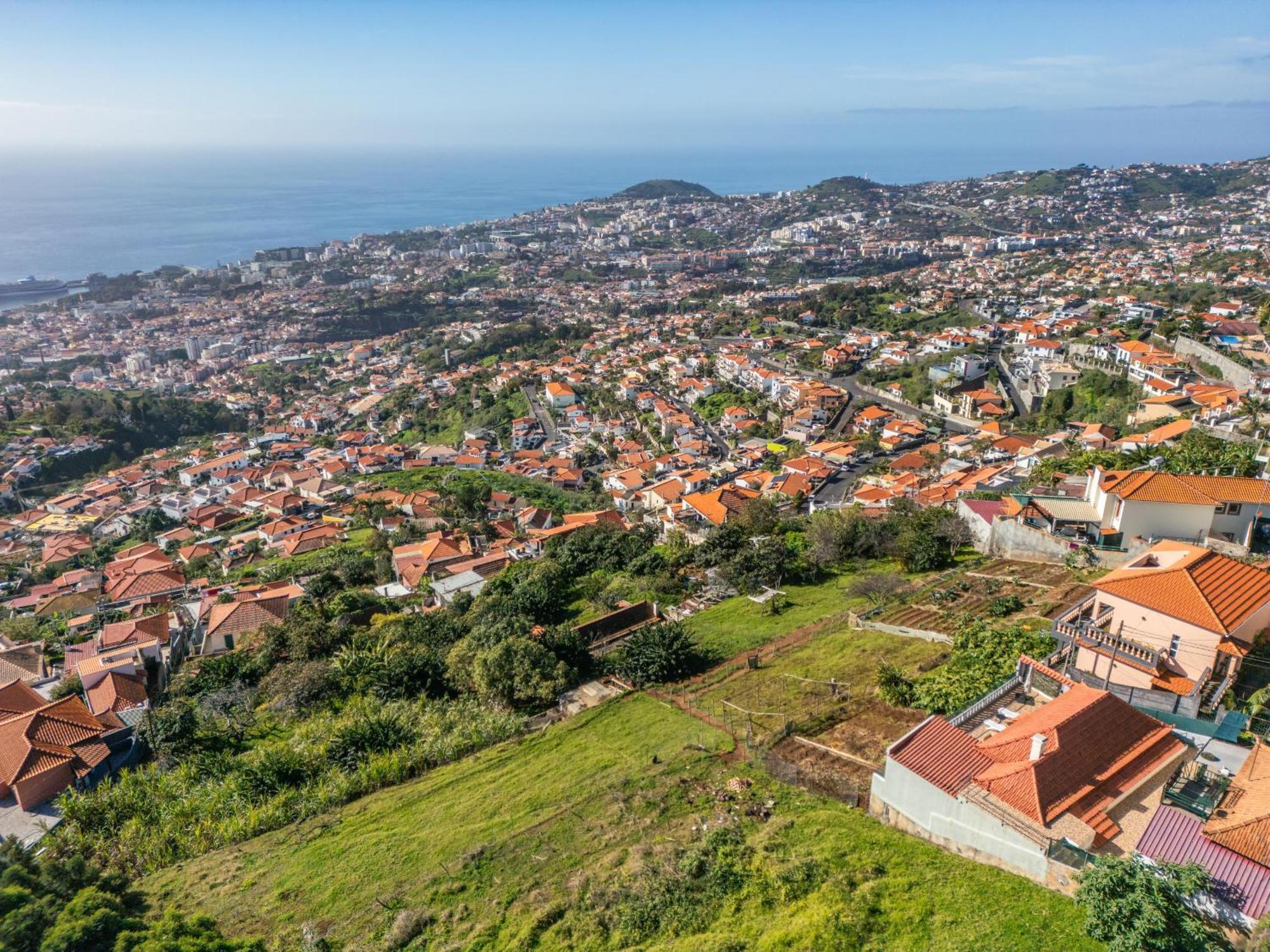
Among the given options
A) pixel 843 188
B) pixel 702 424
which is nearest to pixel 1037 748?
pixel 702 424

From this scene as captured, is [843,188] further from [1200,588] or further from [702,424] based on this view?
[1200,588]

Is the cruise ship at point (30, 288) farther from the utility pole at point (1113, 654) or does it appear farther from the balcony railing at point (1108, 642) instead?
the utility pole at point (1113, 654)

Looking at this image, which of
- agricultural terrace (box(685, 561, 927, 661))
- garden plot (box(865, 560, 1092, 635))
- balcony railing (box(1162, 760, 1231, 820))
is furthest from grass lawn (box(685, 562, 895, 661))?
balcony railing (box(1162, 760, 1231, 820))

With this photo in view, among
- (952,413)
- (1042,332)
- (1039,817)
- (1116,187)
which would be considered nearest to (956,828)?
(1039,817)

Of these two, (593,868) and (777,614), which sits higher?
(593,868)

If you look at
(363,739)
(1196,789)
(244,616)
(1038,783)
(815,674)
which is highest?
(1038,783)

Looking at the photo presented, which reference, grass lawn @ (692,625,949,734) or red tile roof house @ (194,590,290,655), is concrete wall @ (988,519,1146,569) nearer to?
grass lawn @ (692,625,949,734)

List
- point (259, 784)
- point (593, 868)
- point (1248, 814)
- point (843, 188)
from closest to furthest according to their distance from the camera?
point (1248, 814) → point (593, 868) → point (259, 784) → point (843, 188)
